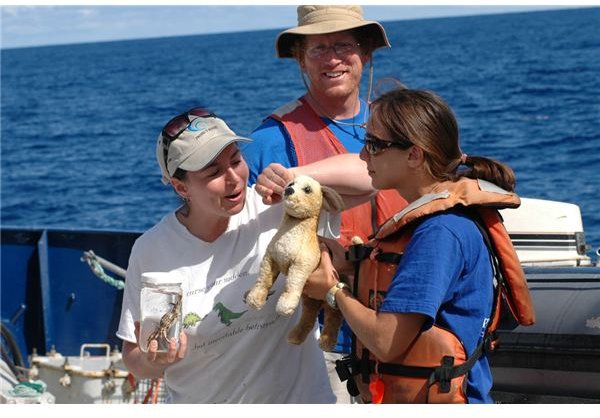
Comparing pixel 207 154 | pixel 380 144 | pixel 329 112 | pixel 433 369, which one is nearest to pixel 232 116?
pixel 329 112

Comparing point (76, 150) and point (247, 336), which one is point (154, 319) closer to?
point (247, 336)

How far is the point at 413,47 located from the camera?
78.6 meters

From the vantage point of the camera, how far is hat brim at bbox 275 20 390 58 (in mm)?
3783

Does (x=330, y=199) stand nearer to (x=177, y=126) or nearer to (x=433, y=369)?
(x=177, y=126)

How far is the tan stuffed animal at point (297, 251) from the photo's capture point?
2998 millimetres

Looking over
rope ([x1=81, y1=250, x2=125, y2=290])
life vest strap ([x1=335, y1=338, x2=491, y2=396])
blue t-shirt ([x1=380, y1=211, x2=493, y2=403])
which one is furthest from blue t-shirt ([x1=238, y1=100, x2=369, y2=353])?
rope ([x1=81, y1=250, x2=125, y2=290])

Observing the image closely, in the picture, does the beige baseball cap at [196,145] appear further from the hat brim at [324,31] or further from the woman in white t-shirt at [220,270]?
the hat brim at [324,31]

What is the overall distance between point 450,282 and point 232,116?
113 feet

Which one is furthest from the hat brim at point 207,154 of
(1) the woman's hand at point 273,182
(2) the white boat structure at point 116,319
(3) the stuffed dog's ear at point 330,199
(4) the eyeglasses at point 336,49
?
(2) the white boat structure at point 116,319

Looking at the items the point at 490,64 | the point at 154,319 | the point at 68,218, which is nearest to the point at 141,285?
the point at 154,319

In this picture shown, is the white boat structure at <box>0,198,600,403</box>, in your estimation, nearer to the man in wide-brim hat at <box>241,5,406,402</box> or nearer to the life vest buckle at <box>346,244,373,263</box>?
the life vest buckle at <box>346,244,373,263</box>
